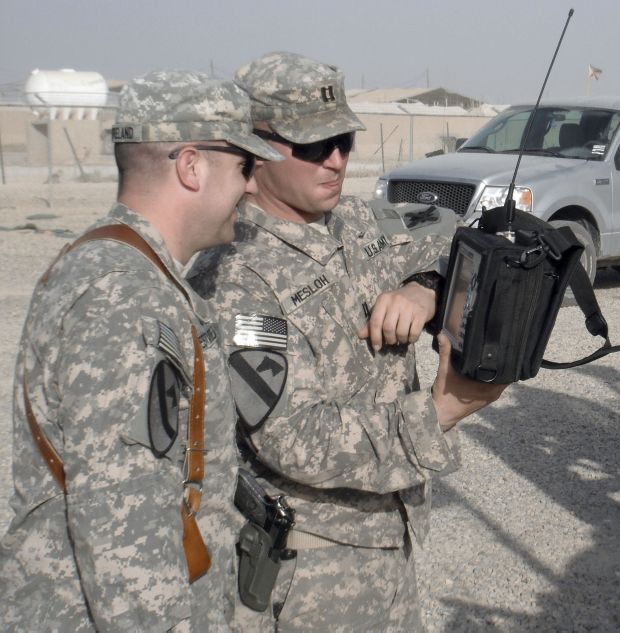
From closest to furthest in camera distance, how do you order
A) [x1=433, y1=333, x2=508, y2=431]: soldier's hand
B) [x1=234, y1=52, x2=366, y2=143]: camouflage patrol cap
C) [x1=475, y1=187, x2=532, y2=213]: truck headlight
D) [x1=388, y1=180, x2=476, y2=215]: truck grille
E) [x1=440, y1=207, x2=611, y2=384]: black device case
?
[x1=440, y1=207, x2=611, y2=384]: black device case → [x1=433, y1=333, x2=508, y2=431]: soldier's hand → [x1=234, y1=52, x2=366, y2=143]: camouflage patrol cap → [x1=475, y1=187, x2=532, y2=213]: truck headlight → [x1=388, y1=180, x2=476, y2=215]: truck grille

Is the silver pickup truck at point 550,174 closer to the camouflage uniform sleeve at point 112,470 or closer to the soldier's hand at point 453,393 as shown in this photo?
the soldier's hand at point 453,393

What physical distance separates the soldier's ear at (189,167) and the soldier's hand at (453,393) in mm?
608

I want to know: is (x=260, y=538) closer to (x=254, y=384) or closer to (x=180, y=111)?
(x=254, y=384)

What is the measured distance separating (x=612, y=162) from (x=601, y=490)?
5.19m

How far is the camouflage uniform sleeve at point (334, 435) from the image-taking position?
76.4 inches

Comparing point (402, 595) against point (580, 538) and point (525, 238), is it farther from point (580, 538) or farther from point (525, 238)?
point (580, 538)

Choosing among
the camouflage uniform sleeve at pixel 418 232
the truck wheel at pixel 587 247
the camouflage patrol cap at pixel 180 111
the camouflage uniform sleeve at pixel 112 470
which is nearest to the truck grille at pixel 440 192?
the truck wheel at pixel 587 247

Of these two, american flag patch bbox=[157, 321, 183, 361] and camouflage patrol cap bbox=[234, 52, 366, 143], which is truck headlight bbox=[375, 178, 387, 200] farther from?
american flag patch bbox=[157, 321, 183, 361]

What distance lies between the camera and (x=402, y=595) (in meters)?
2.30

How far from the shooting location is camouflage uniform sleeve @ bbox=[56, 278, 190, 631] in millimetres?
1447

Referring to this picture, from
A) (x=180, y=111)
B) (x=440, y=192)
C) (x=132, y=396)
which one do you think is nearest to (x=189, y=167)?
(x=180, y=111)

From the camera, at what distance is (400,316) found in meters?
2.07

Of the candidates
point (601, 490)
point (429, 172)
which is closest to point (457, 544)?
point (601, 490)

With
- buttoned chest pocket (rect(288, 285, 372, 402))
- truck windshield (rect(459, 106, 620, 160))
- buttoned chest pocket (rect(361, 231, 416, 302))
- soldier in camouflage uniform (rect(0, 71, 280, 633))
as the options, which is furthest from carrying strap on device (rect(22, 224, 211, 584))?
truck windshield (rect(459, 106, 620, 160))
